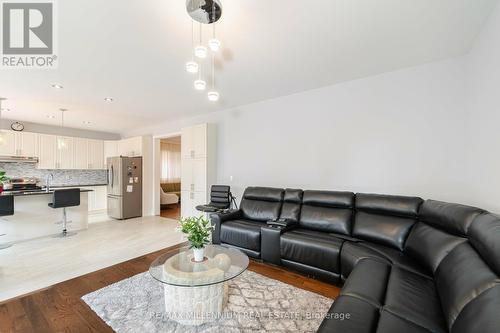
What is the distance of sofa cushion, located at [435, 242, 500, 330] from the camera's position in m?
1.10

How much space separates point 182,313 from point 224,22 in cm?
254

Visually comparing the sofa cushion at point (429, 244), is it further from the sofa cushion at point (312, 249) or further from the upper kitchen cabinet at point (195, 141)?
the upper kitchen cabinet at point (195, 141)

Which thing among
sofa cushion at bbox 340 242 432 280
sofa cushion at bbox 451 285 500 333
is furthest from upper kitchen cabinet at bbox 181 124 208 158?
sofa cushion at bbox 451 285 500 333

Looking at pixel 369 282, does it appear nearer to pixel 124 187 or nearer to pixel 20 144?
pixel 124 187

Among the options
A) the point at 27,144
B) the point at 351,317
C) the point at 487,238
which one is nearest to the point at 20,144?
the point at 27,144

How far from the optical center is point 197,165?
4719 mm

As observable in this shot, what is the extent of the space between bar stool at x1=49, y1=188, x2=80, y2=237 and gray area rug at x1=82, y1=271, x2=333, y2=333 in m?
2.77

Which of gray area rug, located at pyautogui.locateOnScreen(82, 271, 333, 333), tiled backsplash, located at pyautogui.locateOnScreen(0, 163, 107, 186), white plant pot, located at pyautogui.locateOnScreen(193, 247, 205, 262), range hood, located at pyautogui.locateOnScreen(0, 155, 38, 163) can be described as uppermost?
range hood, located at pyautogui.locateOnScreen(0, 155, 38, 163)

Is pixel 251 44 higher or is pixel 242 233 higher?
pixel 251 44

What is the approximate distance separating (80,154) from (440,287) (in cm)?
807

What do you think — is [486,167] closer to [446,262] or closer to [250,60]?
[446,262]

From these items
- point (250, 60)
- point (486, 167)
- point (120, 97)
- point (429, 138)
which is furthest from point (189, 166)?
point (486, 167)

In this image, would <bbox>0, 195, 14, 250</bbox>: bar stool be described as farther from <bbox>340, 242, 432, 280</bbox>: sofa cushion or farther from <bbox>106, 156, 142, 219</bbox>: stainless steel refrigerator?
<bbox>340, 242, 432, 280</bbox>: sofa cushion

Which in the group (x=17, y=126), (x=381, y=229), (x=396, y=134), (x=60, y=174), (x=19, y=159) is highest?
(x=17, y=126)
